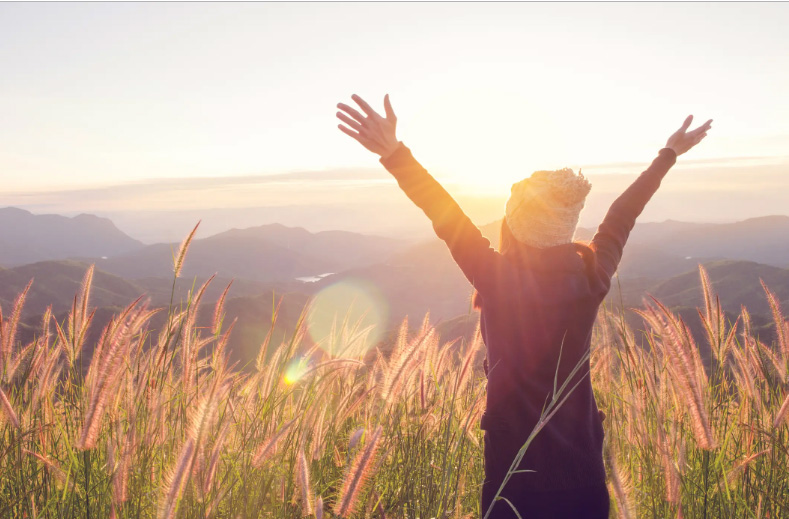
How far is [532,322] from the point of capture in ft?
6.62

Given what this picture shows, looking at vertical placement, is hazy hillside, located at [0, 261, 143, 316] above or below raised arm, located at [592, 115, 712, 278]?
below

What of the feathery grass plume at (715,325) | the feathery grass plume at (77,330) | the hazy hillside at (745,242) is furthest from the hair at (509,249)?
the hazy hillside at (745,242)

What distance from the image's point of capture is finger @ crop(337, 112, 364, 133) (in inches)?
82.7

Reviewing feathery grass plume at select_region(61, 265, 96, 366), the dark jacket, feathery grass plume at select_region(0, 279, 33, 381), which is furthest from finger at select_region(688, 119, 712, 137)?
feathery grass plume at select_region(0, 279, 33, 381)

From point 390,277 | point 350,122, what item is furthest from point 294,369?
Result: point 390,277

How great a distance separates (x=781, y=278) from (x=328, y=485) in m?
61.3

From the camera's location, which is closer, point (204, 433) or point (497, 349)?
point (204, 433)

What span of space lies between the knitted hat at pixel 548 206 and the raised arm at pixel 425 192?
0.16 metres

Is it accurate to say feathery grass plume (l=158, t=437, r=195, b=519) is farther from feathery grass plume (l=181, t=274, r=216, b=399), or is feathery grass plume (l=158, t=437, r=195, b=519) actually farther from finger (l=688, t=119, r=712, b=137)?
finger (l=688, t=119, r=712, b=137)

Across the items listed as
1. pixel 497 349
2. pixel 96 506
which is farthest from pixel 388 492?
pixel 96 506

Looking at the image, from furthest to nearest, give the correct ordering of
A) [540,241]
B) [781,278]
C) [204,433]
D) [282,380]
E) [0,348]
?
1. [781,278]
2. [282,380]
3. [0,348]
4. [540,241]
5. [204,433]

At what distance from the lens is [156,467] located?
2346 mm

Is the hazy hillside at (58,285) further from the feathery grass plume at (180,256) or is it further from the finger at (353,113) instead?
the finger at (353,113)

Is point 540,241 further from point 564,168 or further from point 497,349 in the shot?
point 497,349
